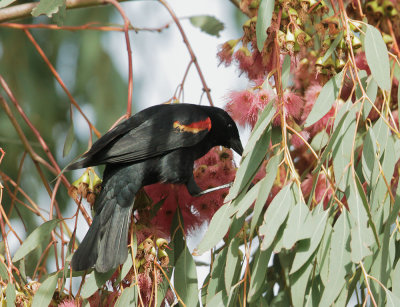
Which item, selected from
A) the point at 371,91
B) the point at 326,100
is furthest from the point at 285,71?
the point at 371,91

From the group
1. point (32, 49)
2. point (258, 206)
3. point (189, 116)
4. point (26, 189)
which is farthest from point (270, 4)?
point (32, 49)

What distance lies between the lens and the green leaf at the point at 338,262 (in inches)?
74.5

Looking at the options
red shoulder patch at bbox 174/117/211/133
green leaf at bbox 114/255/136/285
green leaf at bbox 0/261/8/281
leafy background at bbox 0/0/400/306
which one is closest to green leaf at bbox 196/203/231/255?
leafy background at bbox 0/0/400/306

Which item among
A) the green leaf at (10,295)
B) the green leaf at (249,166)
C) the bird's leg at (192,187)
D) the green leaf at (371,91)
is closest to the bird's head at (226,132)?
the bird's leg at (192,187)

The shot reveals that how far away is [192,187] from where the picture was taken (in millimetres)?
2590

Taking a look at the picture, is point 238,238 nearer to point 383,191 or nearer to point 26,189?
point 383,191

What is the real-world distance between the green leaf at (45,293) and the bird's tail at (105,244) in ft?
0.28

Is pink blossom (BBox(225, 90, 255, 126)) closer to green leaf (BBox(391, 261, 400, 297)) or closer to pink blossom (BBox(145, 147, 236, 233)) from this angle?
pink blossom (BBox(145, 147, 236, 233))

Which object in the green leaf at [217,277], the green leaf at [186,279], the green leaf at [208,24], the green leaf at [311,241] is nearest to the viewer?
the green leaf at [311,241]

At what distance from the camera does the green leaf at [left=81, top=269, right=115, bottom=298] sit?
217 centimetres

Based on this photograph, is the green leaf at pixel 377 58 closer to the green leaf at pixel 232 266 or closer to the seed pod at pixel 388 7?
the green leaf at pixel 232 266

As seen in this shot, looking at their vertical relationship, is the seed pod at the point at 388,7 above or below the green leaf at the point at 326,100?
Answer: above

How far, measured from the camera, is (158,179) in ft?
8.78

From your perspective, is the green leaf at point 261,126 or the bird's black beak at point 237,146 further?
the bird's black beak at point 237,146
